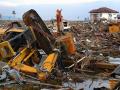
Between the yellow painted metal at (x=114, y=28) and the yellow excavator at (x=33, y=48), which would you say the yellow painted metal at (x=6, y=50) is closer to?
the yellow excavator at (x=33, y=48)

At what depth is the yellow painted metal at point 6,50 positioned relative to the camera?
1311cm

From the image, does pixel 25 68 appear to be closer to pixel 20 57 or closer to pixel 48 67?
pixel 20 57

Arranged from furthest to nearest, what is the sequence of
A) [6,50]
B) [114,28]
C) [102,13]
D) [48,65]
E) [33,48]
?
[102,13] < [114,28] < [33,48] < [6,50] < [48,65]

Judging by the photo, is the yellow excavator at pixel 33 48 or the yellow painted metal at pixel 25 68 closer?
the yellow painted metal at pixel 25 68

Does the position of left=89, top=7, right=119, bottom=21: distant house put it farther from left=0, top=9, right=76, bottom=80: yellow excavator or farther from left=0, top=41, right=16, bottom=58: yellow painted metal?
left=0, top=41, right=16, bottom=58: yellow painted metal

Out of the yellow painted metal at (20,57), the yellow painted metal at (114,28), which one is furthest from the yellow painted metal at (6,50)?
the yellow painted metal at (114,28)

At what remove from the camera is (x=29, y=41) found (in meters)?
13.6

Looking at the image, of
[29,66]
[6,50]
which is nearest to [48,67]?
[29,66]

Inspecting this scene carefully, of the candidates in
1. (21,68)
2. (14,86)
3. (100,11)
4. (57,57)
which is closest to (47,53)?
(57,57)

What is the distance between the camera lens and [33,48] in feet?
45.6

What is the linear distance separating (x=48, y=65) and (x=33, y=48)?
136cm

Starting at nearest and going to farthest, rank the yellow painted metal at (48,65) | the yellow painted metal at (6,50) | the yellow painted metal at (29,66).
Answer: the yellow painted metal at (48,65) → the yellow painted metal at (29,66) → the yellow painted metal at (6,50)

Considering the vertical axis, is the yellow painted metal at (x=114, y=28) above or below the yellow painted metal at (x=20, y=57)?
below

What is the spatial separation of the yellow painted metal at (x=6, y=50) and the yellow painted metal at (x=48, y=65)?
1157 millimetres
